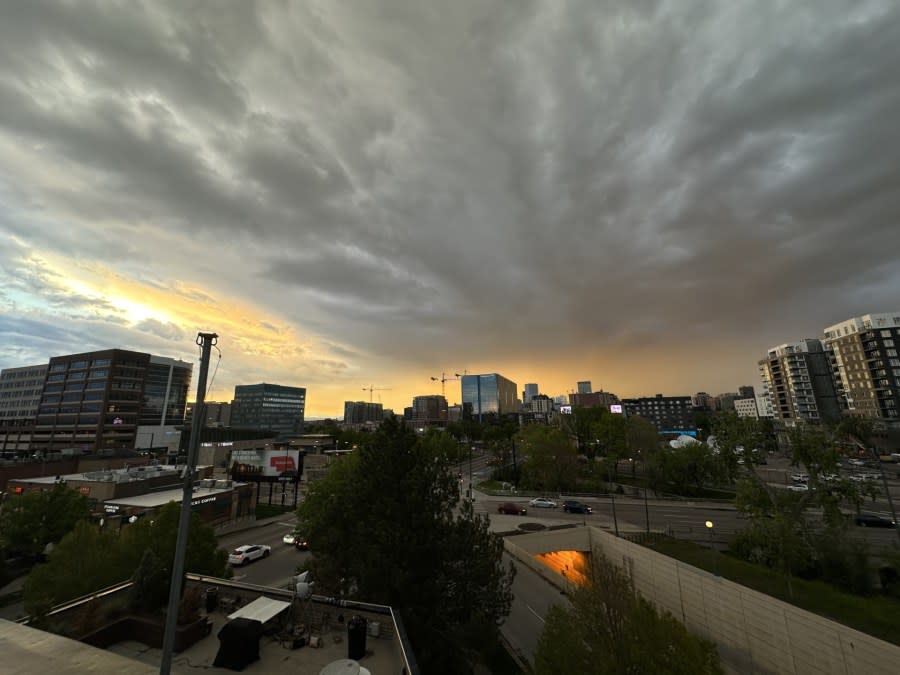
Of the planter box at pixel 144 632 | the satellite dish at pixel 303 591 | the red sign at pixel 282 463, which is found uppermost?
the red sign at pixel 282 463

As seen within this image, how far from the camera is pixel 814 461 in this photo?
97.7ft

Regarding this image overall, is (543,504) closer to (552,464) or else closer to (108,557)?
(552,464)

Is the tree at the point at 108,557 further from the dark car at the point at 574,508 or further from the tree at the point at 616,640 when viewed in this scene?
the dark car at the point at 574,508

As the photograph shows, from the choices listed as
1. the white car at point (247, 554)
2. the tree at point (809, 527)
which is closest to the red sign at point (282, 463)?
the white car at point (247, 554)

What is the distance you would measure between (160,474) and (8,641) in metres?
48.6

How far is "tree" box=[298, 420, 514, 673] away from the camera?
50.7ft

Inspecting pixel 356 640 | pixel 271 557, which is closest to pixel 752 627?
pixel 356 640

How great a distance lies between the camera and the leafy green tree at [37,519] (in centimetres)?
3122

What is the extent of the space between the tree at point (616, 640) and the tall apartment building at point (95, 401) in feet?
373

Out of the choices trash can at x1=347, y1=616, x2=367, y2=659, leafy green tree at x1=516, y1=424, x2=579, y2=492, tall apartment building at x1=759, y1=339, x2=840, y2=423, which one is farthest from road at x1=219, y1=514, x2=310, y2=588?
tall apartment building at x1=759, y1=339, x2=840, y2=423

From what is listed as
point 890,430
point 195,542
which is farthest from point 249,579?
point 890,430

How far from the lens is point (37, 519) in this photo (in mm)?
31781

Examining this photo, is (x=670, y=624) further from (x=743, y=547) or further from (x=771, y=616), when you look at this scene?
(x=743, y=547)

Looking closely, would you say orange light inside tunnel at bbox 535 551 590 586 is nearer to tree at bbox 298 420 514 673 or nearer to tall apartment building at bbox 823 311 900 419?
tree at bbox 298 420 514 673
